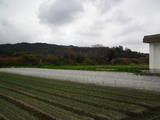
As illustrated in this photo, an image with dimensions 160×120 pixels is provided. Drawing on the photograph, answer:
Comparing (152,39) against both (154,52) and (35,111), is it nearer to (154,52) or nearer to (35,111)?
(154,52)

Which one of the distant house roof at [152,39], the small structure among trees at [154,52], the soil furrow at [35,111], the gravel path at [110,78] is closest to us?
the soil furrow at [35,111]

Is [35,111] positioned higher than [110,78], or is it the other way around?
[110,78]

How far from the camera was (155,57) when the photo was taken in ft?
27.4

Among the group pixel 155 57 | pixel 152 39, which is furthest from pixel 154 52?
pixel 152 39

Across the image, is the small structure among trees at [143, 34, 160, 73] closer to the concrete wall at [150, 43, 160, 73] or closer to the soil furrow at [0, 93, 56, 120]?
the concrete wall at [150, 43, 160, 73]

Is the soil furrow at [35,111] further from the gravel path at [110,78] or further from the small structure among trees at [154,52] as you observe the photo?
the small structure among trees at [154,52]

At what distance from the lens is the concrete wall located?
27.0 feet

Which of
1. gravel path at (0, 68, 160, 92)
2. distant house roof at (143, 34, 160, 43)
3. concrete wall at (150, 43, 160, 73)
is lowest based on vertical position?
gravel path at (0, 68, 160, 92)

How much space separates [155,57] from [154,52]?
235 millimetres

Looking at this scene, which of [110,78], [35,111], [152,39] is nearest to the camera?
[35,111]

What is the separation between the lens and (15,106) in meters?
5.45

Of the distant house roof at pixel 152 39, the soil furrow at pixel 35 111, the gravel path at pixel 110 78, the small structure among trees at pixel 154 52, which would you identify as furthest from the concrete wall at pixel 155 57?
the soil furrow at pixel 35 111

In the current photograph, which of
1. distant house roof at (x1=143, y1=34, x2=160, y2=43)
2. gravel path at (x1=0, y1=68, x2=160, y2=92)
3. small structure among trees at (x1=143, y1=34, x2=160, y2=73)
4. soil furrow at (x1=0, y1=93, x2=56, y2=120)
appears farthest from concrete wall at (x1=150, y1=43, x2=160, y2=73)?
soil furrow at (x1=0, y1=93, x2=56, y2=120)

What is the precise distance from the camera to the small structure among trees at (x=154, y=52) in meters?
8.19
